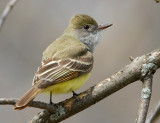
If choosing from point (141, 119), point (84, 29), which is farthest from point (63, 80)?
point (84, 29)

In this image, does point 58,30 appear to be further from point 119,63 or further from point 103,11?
point 119,63

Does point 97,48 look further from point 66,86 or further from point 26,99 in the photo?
point 26,99

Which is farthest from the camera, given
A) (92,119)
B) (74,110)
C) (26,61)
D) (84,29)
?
(26,61)

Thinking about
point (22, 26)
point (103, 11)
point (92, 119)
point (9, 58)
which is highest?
point (103, 11)

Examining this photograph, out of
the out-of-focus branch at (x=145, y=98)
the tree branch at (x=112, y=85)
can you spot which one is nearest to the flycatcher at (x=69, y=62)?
the tree branch at (x=112, y=85)

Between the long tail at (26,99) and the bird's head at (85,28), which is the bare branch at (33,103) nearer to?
the long tail at (26,99)

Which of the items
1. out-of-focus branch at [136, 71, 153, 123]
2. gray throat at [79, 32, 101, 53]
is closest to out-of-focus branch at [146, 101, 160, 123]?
out-of-focus branch at [136, 71, 153, 123]

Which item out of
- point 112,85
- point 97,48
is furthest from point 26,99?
point 97,48

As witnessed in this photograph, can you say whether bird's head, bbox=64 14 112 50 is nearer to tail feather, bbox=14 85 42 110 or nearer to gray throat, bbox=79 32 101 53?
gray throat, bbox=79 32 101 53
